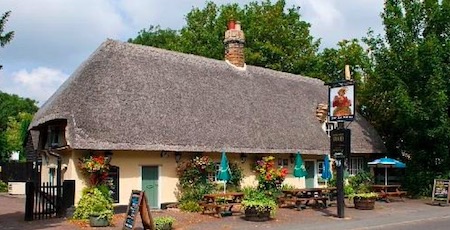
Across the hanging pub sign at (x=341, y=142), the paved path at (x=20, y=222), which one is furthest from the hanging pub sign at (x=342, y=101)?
the paved path at (x=20, y=222)

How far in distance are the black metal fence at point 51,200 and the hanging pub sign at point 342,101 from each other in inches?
398

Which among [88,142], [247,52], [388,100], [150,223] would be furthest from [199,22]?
[150,223]

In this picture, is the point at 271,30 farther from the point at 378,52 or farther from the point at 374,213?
the point at 374,213

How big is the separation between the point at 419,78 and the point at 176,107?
13417 mm

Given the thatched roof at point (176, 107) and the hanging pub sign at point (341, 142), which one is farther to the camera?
the thatched roof at point (176, 107)

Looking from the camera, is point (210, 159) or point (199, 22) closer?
point (210, 159)

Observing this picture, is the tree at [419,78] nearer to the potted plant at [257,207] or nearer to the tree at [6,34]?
the potted plant at [257,207]

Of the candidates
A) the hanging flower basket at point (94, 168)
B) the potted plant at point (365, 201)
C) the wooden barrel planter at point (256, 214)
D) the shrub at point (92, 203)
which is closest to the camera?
the shrub at point (92, 203)

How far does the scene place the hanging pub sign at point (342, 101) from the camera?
19.0m

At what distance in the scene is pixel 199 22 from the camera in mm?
44000

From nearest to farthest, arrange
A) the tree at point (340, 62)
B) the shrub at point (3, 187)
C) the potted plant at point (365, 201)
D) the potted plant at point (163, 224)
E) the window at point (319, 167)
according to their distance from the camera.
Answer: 1. the potted plant at point (163, 224)
2. the potted plant at point (365, 201)
3. the window at point (319, 167)
4. the shrub at point (3, 187)
5. the tree at point (340, 62)

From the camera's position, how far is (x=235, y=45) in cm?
2933

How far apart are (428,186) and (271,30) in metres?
18.6

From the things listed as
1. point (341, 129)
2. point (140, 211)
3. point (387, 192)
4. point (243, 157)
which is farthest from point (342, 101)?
point (387, 192)
